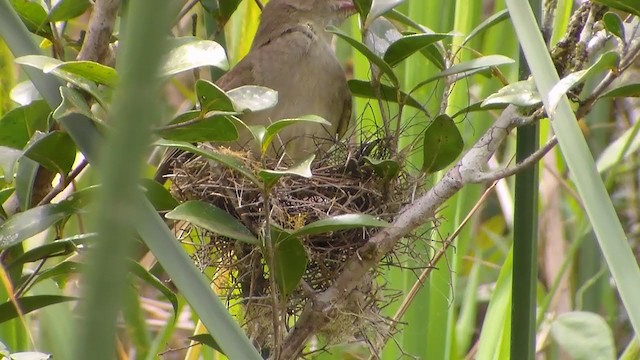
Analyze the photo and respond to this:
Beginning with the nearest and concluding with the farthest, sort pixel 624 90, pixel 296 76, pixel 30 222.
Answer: pixel 30 222
pixel 624 90
pixel 296 76

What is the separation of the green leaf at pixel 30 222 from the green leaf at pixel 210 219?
0.12m

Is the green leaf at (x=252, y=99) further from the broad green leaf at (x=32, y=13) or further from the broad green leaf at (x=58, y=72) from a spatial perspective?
the broad green leaf at (x=32, y=13)

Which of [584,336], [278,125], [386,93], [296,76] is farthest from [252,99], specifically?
[296,76]

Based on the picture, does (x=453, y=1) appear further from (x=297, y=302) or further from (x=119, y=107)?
(x=119, y=107)

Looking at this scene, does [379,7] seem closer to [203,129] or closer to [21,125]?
[203,129]

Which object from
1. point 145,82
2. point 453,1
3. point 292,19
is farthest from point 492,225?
point 145,82

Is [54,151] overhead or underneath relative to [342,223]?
overhead

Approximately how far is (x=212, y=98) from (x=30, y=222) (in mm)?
239

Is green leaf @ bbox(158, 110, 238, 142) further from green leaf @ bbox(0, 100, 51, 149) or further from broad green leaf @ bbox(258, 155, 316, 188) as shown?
green leaf @ bbox(0, 100, 51, 149)

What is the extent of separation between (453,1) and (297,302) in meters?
0.56

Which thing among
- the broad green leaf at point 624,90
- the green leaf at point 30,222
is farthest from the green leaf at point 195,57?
the broad green leaf at point 624,90

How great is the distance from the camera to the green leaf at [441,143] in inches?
44.6

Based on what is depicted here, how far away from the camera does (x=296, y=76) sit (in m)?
1.77

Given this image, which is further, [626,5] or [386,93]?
[386,93]
